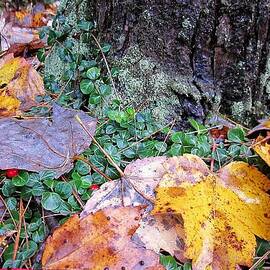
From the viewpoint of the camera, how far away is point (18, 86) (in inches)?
66.9

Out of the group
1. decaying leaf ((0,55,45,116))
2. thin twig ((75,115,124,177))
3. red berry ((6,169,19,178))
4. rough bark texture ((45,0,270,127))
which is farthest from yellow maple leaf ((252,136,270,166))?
decaying leaf ((0,55,45,116))

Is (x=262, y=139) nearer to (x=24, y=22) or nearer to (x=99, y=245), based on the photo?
(x=99, y=245)

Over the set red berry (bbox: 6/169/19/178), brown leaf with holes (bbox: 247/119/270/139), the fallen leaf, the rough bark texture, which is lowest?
the fallen leaf

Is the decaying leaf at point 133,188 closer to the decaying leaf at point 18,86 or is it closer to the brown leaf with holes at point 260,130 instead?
the brown leaf with holes at point 260,130

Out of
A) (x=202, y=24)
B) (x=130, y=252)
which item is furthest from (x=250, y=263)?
(x=202, y=24)

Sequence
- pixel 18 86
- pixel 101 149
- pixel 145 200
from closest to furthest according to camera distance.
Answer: pixel 145 200 → pixel 101 149 → pixel 18 86

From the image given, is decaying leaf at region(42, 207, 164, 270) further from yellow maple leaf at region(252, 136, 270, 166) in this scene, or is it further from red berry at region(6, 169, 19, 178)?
Result: yellow maple leaf at region(252, 136, 270, 166)

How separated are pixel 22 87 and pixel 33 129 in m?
0.35

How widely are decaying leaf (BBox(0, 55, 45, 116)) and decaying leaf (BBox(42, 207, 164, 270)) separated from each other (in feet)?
1.91

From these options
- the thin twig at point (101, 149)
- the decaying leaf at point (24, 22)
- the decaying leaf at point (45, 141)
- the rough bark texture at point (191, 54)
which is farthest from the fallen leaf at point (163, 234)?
the decaying leaf at point (24, 22)

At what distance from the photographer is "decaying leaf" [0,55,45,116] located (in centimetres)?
159

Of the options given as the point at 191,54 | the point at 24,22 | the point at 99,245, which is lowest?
the point at 24,22

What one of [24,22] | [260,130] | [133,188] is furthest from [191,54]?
[24,22]

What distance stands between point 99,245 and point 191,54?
0.65m
